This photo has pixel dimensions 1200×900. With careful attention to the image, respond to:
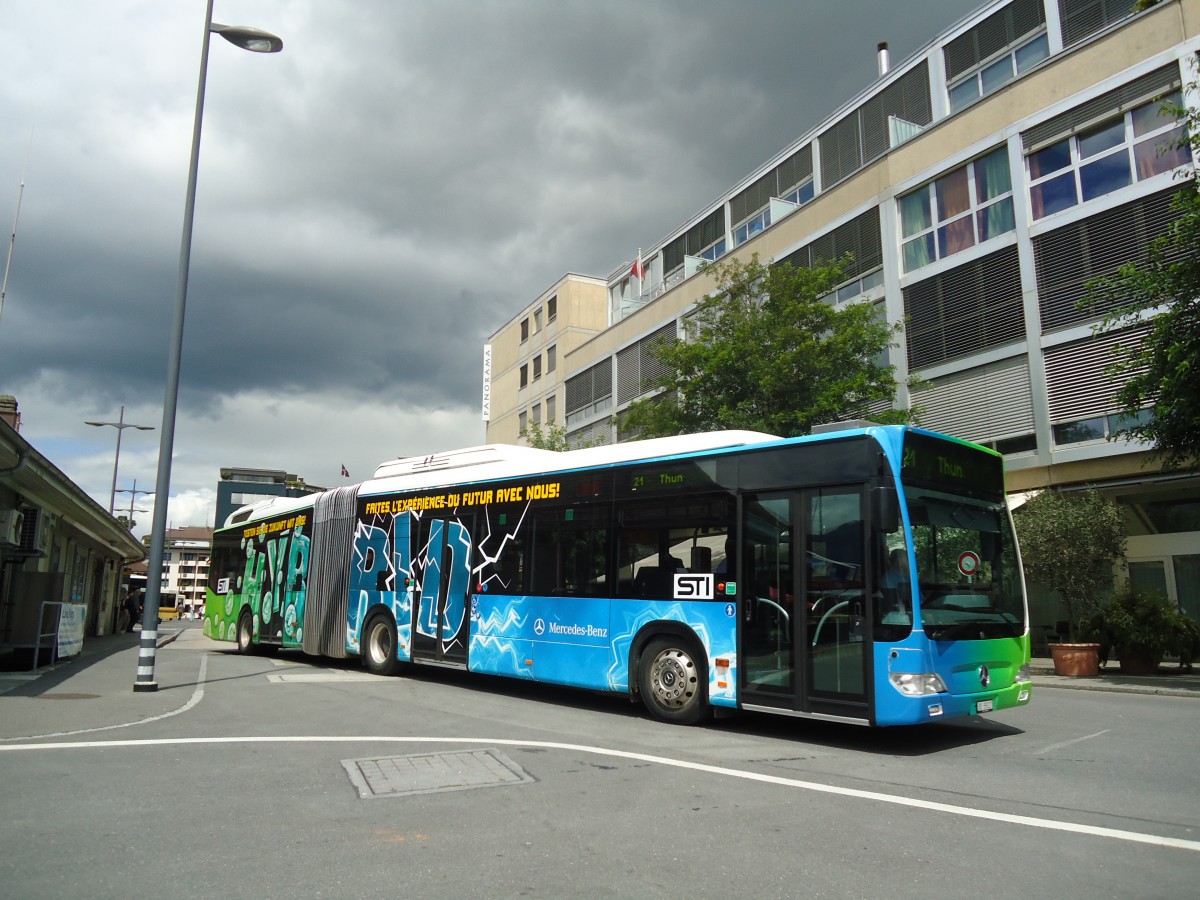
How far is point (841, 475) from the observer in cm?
852

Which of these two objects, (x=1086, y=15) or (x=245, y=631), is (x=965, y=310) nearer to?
(x=1086, y=15)

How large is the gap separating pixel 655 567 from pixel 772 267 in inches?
549

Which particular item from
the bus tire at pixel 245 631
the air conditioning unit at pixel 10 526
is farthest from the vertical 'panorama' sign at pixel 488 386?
the air conditioning unit at pixel 10 526

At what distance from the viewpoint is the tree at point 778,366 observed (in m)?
19.9

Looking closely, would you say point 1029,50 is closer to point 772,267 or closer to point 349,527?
point 772,267

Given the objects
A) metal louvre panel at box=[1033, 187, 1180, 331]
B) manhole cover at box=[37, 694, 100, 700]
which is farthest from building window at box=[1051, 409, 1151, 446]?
manhole cover at box=[37, 694, 100, 700]

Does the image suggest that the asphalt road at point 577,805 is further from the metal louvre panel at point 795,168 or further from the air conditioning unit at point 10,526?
the metal louvre panel at point 795,168

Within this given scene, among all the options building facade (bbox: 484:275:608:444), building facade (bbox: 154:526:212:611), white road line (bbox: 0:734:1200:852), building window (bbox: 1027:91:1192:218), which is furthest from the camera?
building facade (bbox: 154:526:212:611)

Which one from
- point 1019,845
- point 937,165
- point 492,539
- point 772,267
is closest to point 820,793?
point 1019,845

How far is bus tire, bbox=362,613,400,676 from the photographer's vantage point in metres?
14.2

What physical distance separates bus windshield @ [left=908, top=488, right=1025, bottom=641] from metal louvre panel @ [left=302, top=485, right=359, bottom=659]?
10464 mm

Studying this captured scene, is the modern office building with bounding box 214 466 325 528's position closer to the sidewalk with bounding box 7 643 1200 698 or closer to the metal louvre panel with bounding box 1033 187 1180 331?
the sidewalk with bounding box 7 643 1200 698

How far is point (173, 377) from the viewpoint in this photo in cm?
1230

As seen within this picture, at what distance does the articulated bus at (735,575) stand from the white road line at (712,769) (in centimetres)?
157
